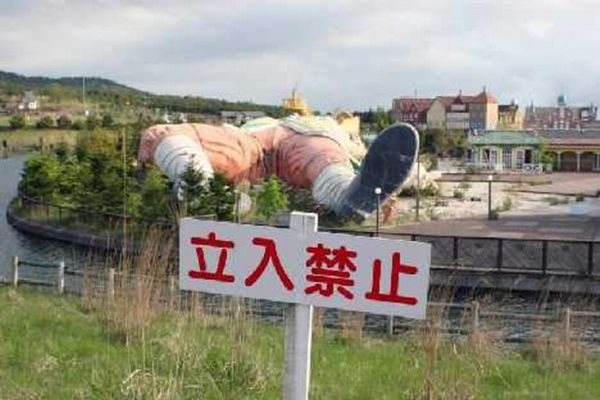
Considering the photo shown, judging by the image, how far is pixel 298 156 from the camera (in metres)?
26.9

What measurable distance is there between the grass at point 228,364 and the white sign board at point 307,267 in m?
0.99

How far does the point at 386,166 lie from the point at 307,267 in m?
20.1

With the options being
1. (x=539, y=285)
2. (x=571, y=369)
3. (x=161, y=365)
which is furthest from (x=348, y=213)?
(x=161, y=365)

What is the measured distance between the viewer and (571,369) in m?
5.64

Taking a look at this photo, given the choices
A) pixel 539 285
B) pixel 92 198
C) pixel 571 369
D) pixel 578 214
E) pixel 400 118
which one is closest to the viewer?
pixel 571 369

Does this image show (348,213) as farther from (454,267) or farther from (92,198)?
(92,198)

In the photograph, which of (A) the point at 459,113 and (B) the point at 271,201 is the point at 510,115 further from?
(B) the point at 271,201

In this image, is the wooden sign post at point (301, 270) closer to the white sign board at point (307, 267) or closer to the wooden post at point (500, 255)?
the white sign board at point (307, 267)

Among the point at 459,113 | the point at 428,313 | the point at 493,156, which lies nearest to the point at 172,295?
the point at 428,313

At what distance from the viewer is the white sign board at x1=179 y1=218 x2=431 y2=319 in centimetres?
252

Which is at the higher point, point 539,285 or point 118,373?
point 118,373

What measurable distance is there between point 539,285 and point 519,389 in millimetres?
12331

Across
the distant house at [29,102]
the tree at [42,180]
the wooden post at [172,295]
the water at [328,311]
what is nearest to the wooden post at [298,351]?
the wooden post at [172,295]

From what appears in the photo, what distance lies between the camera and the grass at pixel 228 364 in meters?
3.90
